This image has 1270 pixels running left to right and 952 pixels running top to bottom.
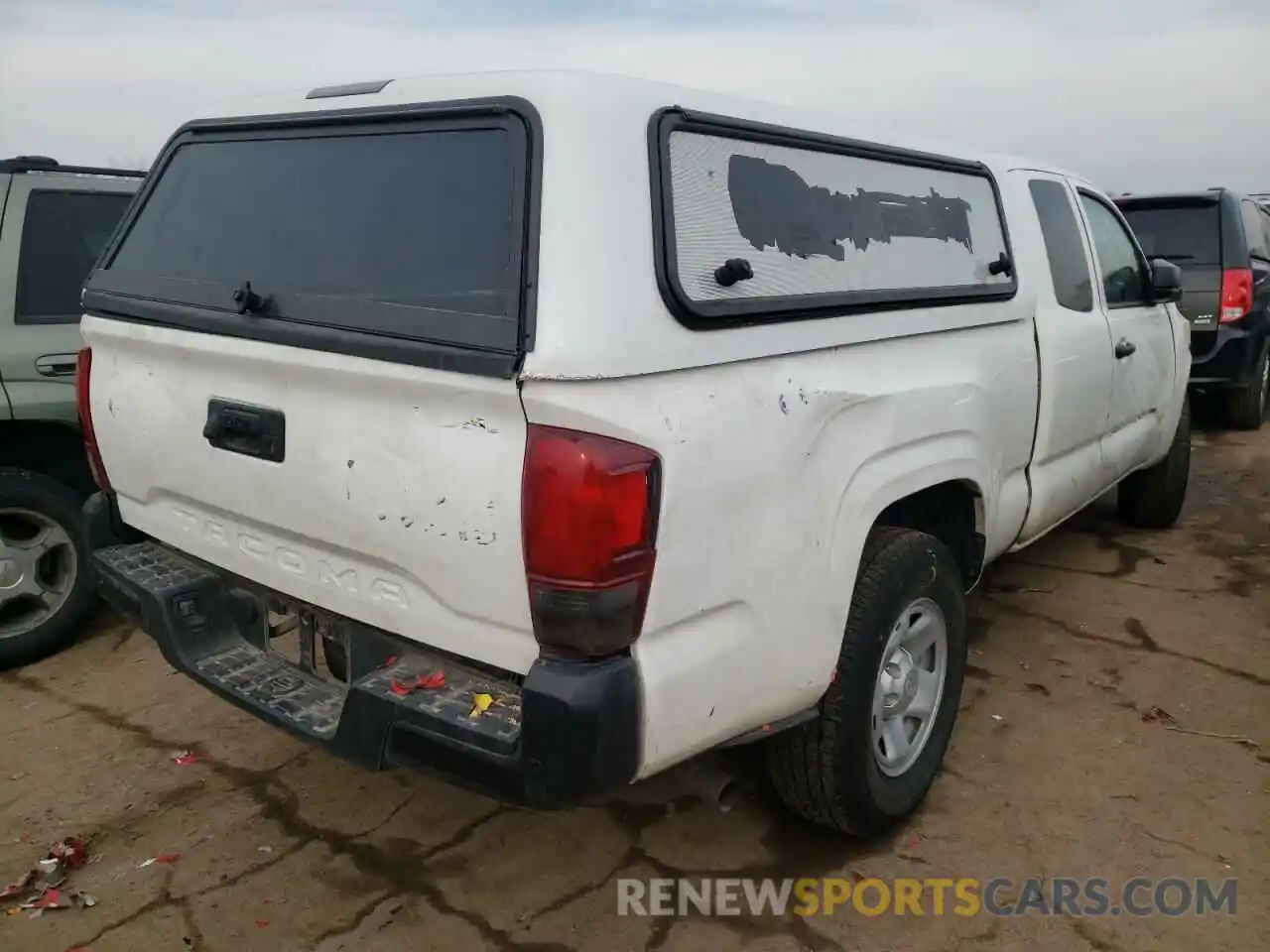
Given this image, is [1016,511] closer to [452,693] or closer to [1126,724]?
[1126,724]

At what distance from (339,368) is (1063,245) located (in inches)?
116

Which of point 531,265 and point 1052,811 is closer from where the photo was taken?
point 531,265

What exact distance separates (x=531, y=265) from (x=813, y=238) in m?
0.88

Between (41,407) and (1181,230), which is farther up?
(1181,230)

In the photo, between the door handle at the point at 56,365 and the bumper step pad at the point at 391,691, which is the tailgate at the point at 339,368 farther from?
the door handle at the point at 56,365

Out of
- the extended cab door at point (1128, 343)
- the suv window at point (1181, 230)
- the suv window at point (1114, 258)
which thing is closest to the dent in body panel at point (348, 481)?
the extended cab door at point (1128, 343)

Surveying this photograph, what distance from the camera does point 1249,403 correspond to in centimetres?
800

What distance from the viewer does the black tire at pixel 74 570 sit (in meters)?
3.84

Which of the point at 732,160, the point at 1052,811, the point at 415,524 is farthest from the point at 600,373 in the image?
the point at 1052,811

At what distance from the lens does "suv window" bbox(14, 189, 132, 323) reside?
12.9ft

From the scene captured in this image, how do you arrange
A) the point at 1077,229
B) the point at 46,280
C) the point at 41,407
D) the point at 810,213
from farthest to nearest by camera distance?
the point at 1077,229 < the point at 46,280 < the point at 41,407 < the point at 810,213

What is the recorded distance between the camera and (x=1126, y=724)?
3.51m

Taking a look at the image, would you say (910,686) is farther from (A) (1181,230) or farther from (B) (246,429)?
(A) (1181,230)

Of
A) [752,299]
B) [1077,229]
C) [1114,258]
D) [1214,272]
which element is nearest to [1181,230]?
[1214,272]
